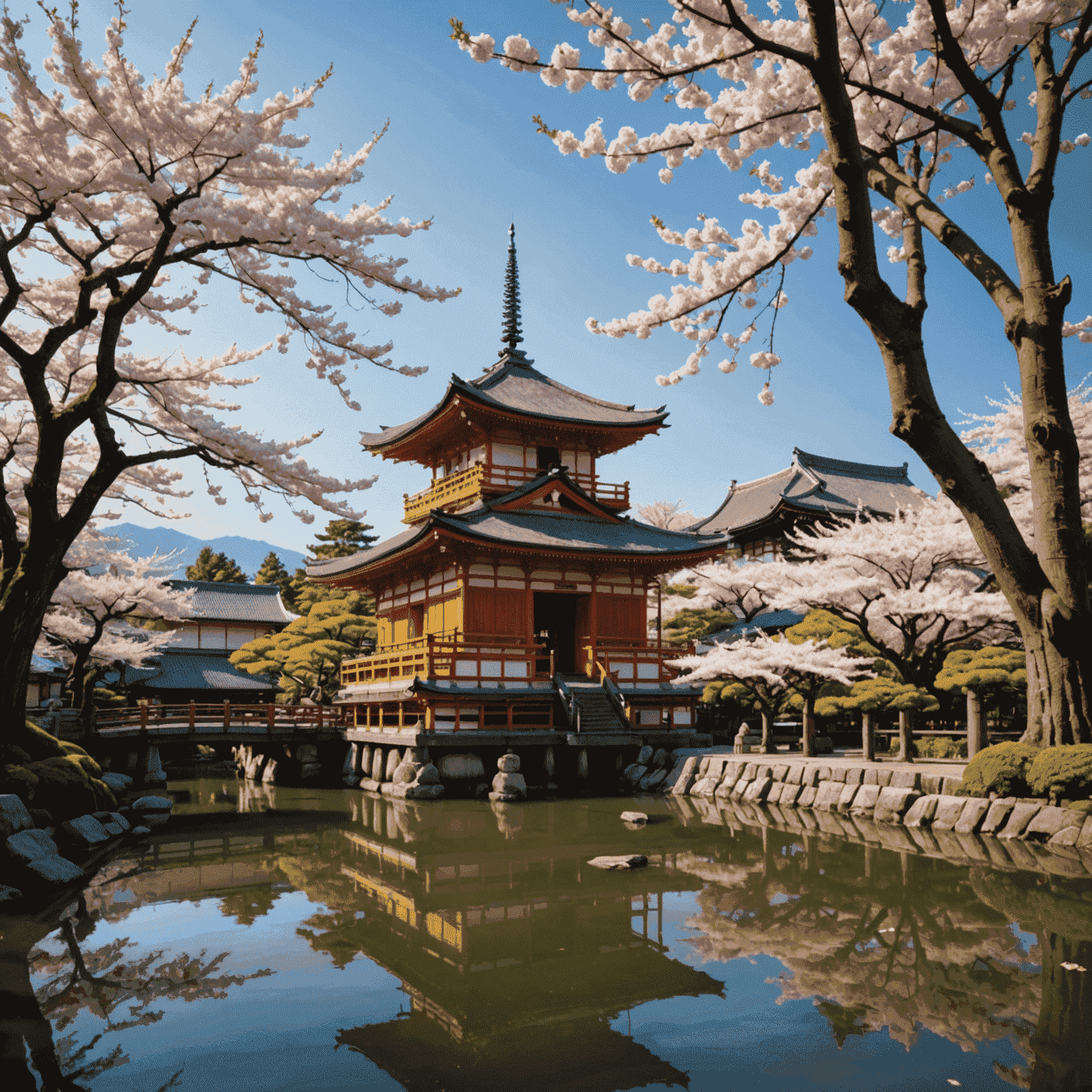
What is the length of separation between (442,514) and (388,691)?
4768 millimetres

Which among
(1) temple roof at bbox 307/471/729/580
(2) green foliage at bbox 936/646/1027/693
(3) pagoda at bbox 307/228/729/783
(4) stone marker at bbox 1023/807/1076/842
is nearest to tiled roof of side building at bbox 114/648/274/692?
Result: (3) pagoda at bbox 307/228/729/783

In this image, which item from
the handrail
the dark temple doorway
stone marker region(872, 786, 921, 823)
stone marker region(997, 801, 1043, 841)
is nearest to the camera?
stone marker region(997, 801, 1043, 841)

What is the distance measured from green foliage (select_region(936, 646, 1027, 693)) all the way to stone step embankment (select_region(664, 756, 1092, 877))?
5.36 feet

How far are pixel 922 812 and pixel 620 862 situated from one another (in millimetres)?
5303

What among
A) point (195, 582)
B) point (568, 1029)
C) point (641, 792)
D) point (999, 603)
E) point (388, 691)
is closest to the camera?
point (568, 1029)

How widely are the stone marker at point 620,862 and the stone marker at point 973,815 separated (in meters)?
4.74

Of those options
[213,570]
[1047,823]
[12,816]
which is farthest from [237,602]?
[1047,823]

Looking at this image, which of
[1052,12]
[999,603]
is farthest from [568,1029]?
[999,603]

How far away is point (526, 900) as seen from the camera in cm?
852

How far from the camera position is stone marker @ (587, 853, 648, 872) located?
1004cm

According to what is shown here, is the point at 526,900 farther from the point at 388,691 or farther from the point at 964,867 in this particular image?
the point at 388,691

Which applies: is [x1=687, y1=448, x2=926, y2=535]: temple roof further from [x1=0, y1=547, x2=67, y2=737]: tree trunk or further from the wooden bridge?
[x1=0, y1=547, x2=67, y2=737]: tree trunk

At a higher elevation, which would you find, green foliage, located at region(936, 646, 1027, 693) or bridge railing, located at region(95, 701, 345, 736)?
green foliage, located at region(936, 646, 1027, 693)

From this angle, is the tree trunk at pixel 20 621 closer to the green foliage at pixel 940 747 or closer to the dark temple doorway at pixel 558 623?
the dark temple doorway at pixel 558 623
